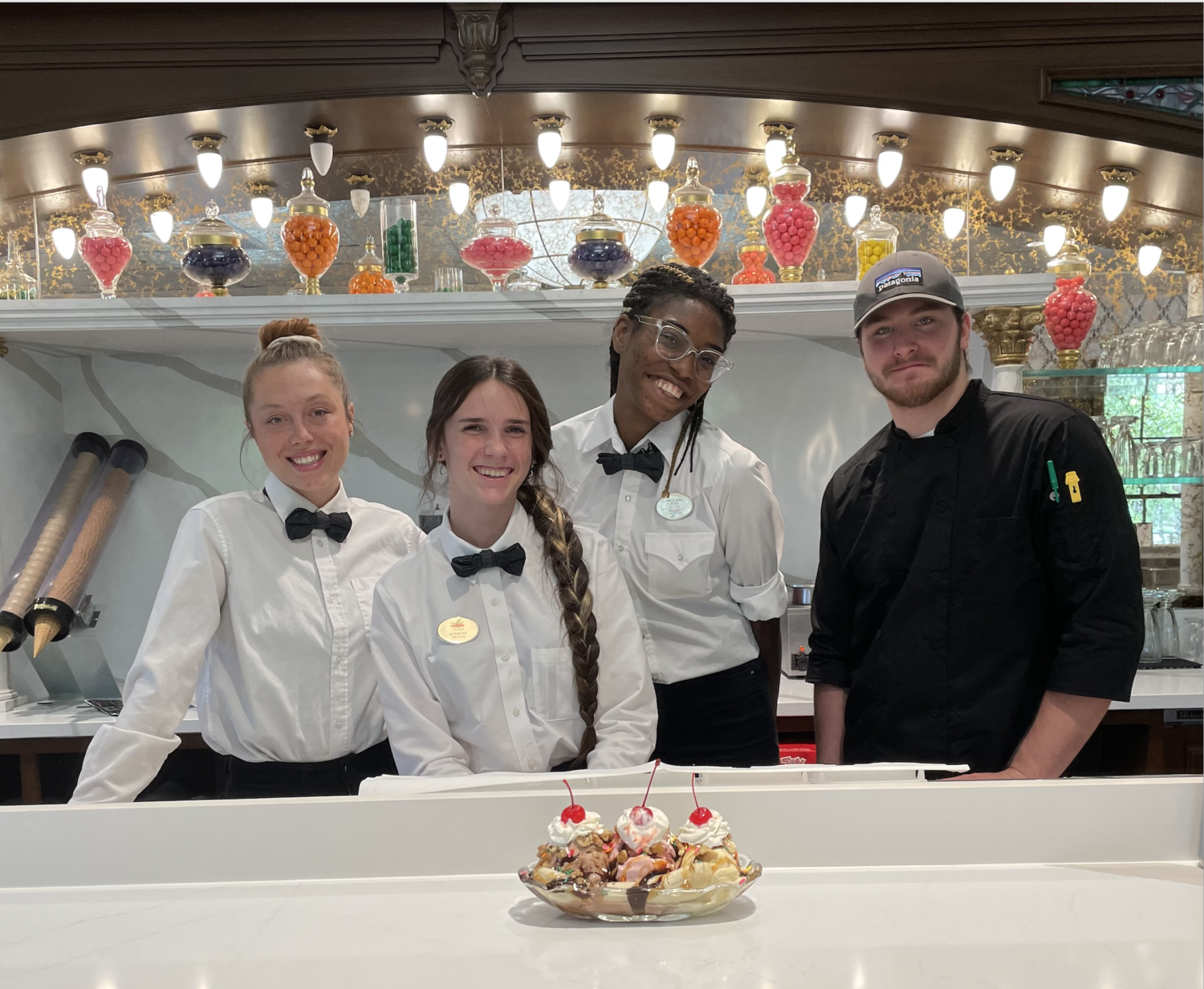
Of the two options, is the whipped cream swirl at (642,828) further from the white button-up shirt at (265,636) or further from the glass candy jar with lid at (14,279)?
the glass candy jar with lid at (14,279)

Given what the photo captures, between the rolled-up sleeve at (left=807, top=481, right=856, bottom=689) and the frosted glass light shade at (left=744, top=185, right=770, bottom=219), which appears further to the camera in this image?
the frosted glass light shade at (left=744, top=185, right=770, bottom=219)

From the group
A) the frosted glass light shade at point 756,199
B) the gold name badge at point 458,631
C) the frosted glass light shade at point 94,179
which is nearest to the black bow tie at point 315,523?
the gold name badge at point 458,631

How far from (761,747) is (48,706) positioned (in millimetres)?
1585

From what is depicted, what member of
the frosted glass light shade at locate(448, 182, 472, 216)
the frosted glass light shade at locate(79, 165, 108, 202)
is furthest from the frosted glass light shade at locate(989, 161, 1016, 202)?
the frosted glass light shade at locate(79, 165, 108, 202)

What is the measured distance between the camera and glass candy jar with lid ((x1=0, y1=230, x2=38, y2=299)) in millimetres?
2213

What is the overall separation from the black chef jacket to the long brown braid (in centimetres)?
44

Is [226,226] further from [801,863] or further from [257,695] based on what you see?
[801,863]

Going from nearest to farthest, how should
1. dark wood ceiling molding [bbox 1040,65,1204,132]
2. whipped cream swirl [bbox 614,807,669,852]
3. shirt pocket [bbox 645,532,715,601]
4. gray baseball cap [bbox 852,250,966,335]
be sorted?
whipped cream swirl [bbox 614,807,669,852]
gray baseball cap [bbox 852,250,966,335]
shirt pocket [bbox 645,532,715,601]
dark wood ceiling molding [bbox 1040,65,1204,132]

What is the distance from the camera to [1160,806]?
3.56ft

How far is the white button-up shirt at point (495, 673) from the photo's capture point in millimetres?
1330

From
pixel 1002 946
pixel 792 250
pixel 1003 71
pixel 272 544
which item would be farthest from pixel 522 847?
pixel 1003 71

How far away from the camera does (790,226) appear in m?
2.19

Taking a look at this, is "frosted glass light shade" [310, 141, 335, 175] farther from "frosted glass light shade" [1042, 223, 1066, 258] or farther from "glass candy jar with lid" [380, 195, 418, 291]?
"frosted glass light shade" [1042, 223, 1066, 258]

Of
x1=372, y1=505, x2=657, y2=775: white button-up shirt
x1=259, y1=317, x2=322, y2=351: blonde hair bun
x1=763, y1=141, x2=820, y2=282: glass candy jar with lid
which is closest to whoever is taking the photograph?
x1=372, y1=505, x2=657, y2=775: white button-up shirt
